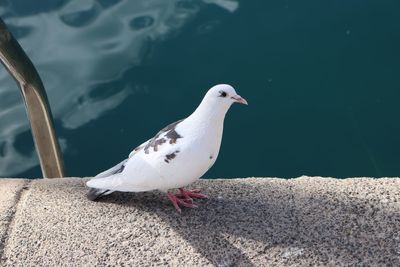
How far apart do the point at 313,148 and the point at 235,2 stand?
1.27 metres

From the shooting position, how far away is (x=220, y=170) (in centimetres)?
337

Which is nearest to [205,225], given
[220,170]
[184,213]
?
[184,213]

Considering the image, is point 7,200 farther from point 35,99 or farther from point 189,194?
point 189,194

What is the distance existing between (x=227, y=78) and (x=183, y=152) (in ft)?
6.41

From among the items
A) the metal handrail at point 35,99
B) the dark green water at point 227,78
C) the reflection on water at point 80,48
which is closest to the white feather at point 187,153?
the metal handrail at point 35,99

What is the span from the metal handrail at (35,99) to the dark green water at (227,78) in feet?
A: 3.74

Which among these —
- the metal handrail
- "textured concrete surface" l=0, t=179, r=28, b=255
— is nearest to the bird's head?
the metal handrail

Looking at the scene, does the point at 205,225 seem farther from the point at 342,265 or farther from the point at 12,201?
the point at 12,201

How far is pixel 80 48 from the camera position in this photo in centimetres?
400

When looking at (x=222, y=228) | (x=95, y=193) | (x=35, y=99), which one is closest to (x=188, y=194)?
(x=222, y=228)

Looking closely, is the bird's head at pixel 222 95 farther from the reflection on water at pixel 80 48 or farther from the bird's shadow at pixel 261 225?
the reflection on water at pixel 80 48

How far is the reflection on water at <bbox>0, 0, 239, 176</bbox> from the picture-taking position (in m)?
3.74

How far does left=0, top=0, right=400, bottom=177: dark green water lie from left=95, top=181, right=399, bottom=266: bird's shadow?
1.29 meters

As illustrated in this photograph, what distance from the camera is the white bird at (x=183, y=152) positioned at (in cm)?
183
